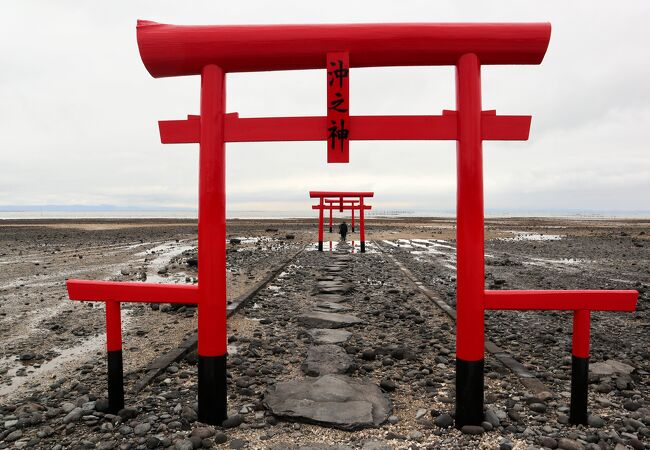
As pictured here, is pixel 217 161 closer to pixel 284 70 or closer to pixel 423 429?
pixel 284 70

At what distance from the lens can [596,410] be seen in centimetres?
340

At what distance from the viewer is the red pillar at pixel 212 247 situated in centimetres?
311

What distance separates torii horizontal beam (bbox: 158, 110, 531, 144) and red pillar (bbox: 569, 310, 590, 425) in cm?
153

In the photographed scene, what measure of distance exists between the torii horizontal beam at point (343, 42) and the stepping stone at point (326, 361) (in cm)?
315

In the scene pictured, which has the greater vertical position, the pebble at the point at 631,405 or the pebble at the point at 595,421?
the pebble at the point at 595,421

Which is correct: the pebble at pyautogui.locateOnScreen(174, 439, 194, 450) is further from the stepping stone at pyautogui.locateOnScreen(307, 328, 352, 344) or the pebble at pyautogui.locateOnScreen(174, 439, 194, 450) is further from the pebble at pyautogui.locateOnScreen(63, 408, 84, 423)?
the stepping stone at pyautogui.locateOnScreen(307, 328, 352, 344)

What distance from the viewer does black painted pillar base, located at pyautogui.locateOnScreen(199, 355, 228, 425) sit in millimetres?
3176

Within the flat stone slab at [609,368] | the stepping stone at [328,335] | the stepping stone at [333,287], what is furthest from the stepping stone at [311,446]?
the stepping stone at [333,287]

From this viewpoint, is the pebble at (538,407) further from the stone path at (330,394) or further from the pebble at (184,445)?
the pebble at (184,445)

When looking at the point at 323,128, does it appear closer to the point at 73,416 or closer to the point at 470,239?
the point at 470,239

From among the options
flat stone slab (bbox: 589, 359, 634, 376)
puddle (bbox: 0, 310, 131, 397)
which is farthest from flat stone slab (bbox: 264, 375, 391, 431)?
puddle (bbox: 0, 310, 131, 397)

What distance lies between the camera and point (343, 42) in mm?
3074

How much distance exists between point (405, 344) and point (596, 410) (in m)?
2.28

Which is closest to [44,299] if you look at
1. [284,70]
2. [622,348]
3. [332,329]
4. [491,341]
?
[332,329]
